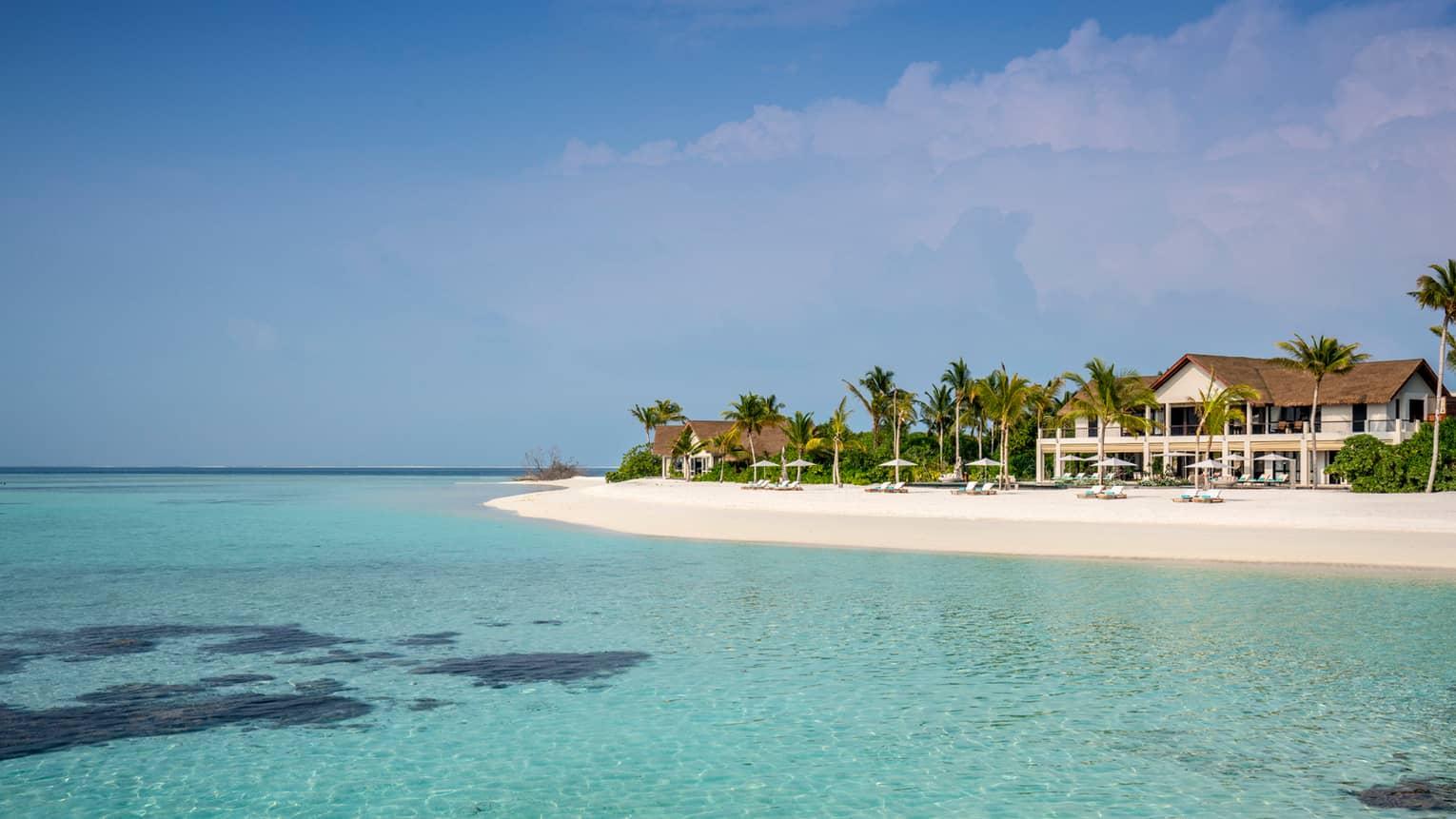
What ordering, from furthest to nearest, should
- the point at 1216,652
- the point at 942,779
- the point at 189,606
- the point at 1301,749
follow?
the point at 189,606 → the point at 1216,652 → the point at 1301,749 → the point at 942,779

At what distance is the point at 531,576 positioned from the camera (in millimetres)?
23438

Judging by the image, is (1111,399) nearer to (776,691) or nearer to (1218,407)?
(1218,407)

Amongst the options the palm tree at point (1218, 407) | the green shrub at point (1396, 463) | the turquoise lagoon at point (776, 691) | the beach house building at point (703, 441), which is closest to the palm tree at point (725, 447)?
the beach house building at point (703, 441)

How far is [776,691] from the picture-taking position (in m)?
12.2

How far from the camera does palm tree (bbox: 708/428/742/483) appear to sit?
7772cm

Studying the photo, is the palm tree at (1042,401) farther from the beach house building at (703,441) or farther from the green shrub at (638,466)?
the green shrub at (638,466)

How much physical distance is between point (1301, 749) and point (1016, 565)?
48.0ft

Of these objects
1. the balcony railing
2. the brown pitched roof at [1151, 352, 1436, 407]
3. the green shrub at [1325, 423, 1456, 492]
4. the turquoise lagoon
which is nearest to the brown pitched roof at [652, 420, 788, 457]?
the balcony railing

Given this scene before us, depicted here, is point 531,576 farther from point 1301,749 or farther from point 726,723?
point 1301,749

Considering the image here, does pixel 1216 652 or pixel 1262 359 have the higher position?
pixel 1262 359

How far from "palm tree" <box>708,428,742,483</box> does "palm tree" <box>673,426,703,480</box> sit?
1025mm

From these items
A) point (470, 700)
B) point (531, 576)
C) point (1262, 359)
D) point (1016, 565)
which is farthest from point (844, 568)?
point (1262, 359)

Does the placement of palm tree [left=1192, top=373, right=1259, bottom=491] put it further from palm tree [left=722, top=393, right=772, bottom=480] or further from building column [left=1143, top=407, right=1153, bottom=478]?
palm tree [left=722, top=393, right=772, bottom=480]

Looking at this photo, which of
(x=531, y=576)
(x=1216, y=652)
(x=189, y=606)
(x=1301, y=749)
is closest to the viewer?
(x=1301, y=749)
